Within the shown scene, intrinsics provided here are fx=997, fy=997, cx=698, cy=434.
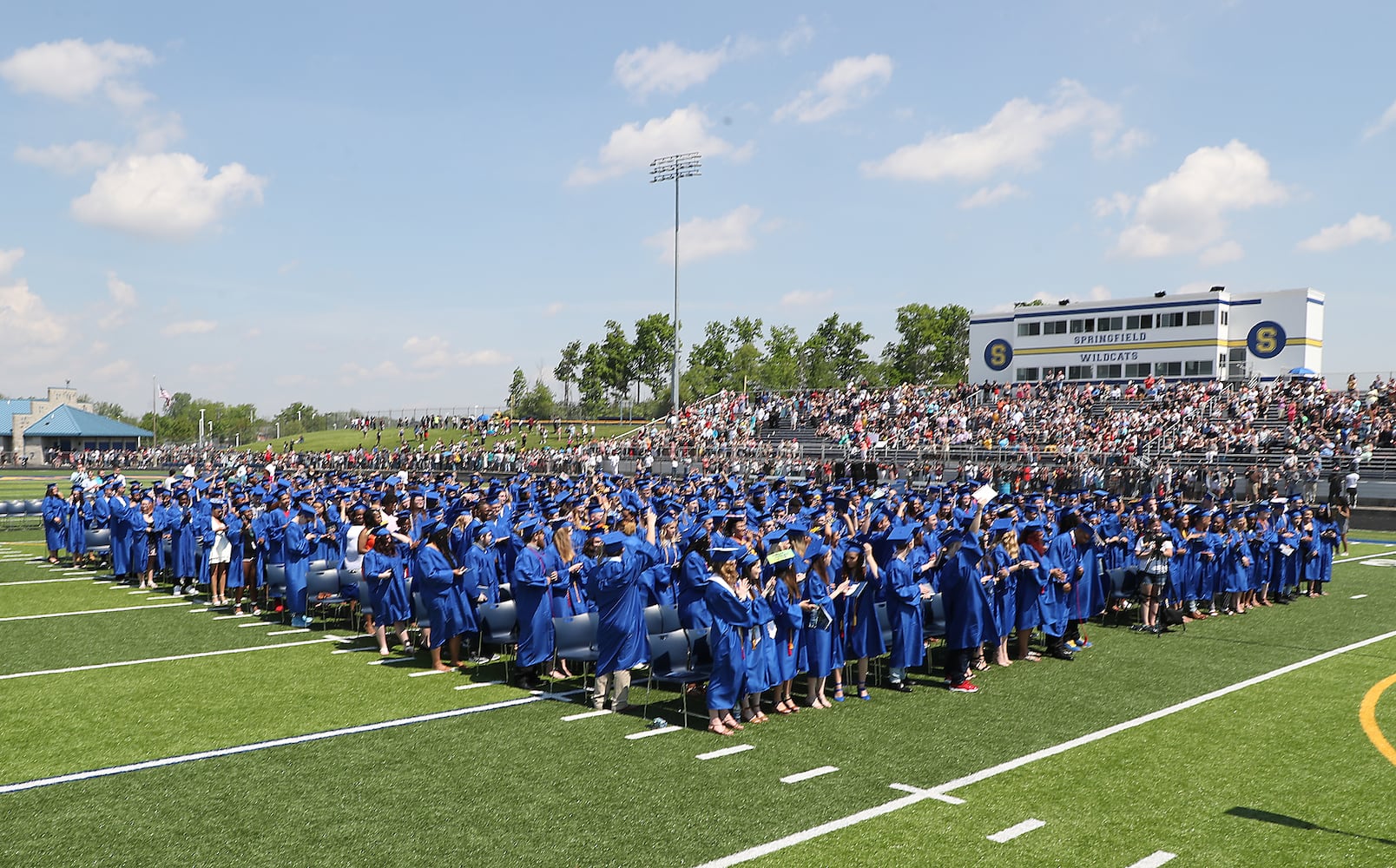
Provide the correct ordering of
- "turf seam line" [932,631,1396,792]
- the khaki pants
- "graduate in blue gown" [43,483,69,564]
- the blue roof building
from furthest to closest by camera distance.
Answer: the blue roof building < "graduate in blue gown" [43,483,69,564] < the khaki pants < "turf seam line" [932,631,1396,792]

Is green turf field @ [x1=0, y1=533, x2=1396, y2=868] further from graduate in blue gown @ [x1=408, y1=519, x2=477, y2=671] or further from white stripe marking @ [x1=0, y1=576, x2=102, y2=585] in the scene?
white stripe marking @ [x1=0, y1=576, x2=102, y2=585]

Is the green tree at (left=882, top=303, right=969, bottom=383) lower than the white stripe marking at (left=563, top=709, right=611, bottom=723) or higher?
higher

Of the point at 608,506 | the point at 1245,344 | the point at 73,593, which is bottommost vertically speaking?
the point at 73,593

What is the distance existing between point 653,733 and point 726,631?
1070 millimetres

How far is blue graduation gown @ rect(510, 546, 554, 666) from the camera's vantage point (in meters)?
9.60

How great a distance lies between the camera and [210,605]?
14.9 meters

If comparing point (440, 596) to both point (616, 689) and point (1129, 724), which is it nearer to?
point (616, 689)

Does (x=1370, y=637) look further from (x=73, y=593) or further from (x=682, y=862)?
(x=73, y=593)

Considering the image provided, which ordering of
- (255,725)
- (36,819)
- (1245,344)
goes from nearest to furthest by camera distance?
(36,819) < (255,725) < (1245,344)

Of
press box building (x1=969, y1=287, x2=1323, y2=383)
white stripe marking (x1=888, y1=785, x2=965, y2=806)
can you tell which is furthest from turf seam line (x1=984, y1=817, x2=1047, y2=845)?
press box building (x1=969, y1=287, x2=1323, y2=383)

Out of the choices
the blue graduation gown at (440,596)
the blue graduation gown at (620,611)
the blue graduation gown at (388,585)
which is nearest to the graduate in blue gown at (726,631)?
the blue graduation gown at (620,611)

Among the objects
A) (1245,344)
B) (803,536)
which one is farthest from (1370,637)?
(1245,344)

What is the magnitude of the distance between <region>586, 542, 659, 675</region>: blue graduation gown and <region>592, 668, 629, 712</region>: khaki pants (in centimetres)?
7

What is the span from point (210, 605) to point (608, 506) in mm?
6149
